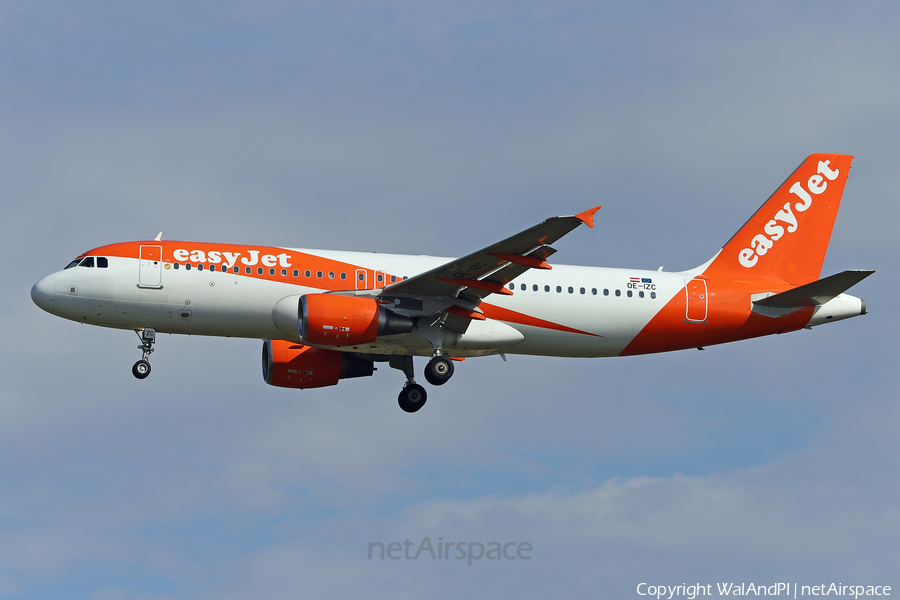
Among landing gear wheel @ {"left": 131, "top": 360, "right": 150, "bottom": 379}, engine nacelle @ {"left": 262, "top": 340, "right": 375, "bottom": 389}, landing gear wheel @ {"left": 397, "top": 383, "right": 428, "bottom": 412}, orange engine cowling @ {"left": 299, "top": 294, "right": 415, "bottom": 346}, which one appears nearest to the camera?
orange engine cowling @ {"left": 299, "top": 294, "right": 415, "bottom": 346}

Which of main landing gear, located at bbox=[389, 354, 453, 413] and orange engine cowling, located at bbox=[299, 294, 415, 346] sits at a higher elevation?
orange engine cowling, located at bbox=[299, 294, 415, 346]

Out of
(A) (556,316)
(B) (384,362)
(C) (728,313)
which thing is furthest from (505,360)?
(C) (728,313)

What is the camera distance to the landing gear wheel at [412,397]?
38375 mm

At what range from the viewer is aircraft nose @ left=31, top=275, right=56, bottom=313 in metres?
34.3

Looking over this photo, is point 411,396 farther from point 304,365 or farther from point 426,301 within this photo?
point 426,301

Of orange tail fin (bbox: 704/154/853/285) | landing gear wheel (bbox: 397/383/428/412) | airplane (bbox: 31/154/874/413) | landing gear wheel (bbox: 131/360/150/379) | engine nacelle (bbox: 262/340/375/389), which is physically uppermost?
orange tail fin (bbox: 704/154/853/285)

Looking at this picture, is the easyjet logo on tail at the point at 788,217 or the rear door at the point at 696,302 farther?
the easyjet logo on tail at the point at 788,217

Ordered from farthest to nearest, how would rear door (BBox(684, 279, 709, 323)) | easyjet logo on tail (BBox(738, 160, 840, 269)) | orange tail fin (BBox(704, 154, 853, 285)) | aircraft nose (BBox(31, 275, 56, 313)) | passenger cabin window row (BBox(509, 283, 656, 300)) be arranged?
1. easyjet logo on tail (BBox(738, 160, 840, 269))
2. orange tail fin (BBox(704, 154, 853, 285))
3. rear door (BBox(684, 279, 709, 323))
4. passenger cabin window row (BBox(509, 283, 656, 300))
5. aircraft nose (BBox(31, 275, 56, 313))

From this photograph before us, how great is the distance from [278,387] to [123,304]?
7.12 meters

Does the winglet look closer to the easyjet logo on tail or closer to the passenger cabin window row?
the passenger cabin window row

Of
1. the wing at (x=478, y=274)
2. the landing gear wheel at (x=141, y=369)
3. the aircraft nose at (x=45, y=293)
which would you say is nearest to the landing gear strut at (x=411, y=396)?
the wing at (x=478, y=274)

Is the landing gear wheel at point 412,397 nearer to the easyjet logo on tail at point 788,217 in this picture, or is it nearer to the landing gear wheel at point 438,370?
the landing gear wheel at point 438,370

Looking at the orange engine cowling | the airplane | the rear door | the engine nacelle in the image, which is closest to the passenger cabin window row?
the airplane

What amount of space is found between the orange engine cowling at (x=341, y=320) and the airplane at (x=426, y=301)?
0.04m
